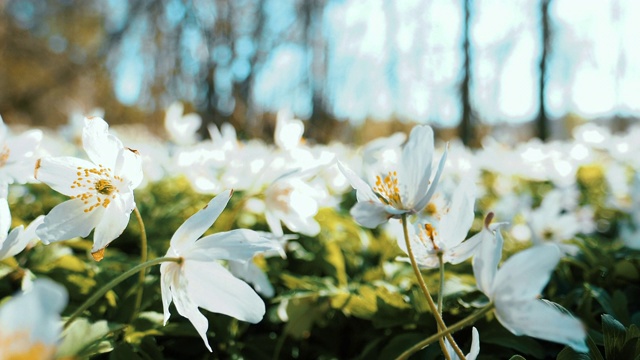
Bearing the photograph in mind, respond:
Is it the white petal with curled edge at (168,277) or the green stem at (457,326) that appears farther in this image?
the white petal with curled edge at (168,277)

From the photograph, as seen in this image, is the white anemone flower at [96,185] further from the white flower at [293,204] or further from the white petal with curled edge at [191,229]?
the white flower at [293,204]

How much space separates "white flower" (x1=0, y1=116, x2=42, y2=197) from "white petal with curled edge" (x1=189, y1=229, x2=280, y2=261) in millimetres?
522

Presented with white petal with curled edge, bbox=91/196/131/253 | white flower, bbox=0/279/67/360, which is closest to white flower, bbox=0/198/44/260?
white petal with curled edge, bbox=91/196/131/253

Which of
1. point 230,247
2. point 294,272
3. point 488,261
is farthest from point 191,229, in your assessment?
point 294,272

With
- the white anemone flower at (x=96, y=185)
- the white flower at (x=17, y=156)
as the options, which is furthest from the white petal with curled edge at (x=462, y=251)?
the white flower at (x=17, y=156)

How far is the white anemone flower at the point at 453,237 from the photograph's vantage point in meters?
0.92

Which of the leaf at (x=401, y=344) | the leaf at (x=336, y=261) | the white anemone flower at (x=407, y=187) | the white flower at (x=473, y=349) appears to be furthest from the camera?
the leaf at (x=336, y=261)

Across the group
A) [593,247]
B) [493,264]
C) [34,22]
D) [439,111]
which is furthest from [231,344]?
[34,22]

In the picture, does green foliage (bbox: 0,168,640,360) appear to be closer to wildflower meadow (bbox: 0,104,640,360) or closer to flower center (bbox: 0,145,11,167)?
wildflower meadow (bbox: 0,104,640,360)

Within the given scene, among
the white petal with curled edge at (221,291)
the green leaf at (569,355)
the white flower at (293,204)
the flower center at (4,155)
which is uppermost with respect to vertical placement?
the flower center at (4,155)

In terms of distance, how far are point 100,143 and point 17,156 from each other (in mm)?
333

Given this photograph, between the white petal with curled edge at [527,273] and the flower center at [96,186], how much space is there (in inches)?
26.7

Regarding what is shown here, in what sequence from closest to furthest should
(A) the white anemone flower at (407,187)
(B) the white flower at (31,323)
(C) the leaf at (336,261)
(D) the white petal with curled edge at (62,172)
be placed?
(B) the white flower at (31,323) < (A) the white anemone flower at (407,187) < (D) the white petal with curled edge at (62,172) < (C) the leaf at (336,261)

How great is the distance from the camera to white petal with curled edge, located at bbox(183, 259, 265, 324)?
83 cm
